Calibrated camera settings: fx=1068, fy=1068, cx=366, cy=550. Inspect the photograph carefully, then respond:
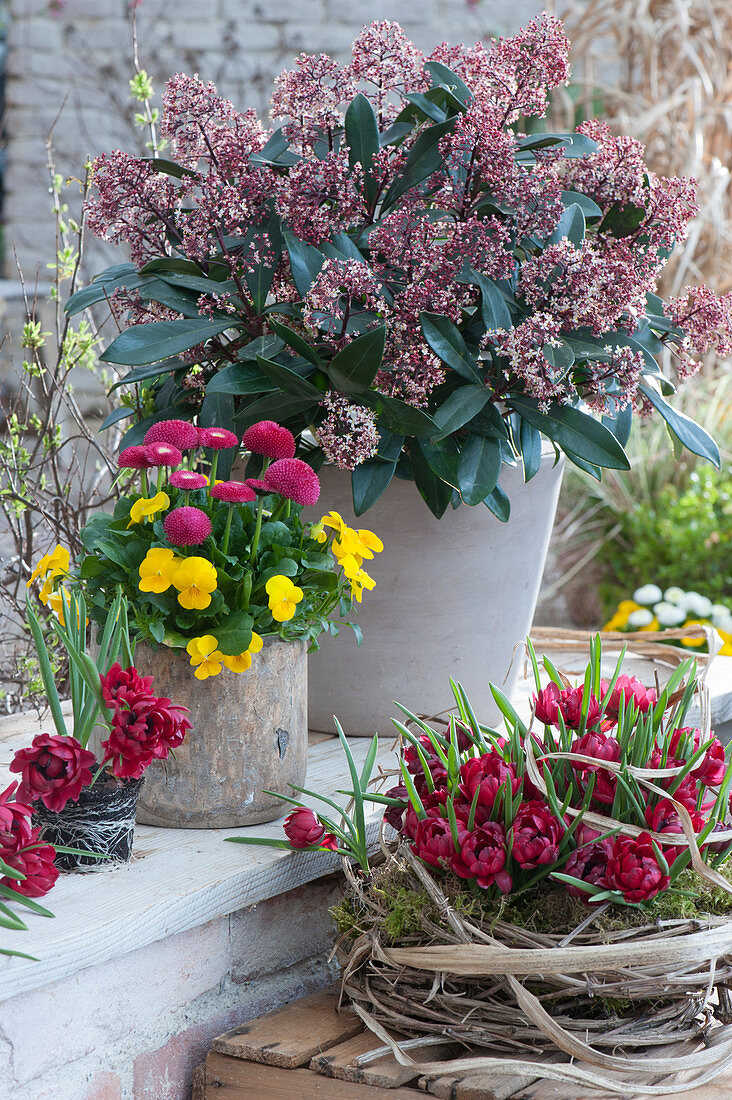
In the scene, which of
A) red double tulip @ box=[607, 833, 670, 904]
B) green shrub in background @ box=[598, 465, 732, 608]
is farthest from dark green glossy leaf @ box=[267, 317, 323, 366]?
green shrub in background @ box=[598, 465, 732, 608]

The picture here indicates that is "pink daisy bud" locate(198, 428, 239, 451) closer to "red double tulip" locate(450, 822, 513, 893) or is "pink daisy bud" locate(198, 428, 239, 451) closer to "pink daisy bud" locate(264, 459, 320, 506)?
"pink daisy bud" locate(264, 459, 320, 506)

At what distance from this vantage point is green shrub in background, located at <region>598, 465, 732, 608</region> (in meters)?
3.07

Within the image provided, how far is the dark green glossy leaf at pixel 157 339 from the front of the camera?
1066 mm

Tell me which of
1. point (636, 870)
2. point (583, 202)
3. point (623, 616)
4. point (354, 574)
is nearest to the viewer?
point (636, 870)

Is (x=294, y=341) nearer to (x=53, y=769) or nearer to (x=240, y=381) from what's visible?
(x=240, y=381)

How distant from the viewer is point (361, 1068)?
0.85m

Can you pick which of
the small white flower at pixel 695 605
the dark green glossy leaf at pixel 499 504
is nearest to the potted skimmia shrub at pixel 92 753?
the dark green glossy leaf at pixel 499 504

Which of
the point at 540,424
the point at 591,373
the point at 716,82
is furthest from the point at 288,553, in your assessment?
the point at 716,82

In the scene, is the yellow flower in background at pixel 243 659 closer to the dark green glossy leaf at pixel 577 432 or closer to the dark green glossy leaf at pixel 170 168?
the dark green glossy leaf at pixel 577 432

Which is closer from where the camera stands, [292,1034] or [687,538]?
[292,1034]

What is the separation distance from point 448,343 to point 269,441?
233 mm

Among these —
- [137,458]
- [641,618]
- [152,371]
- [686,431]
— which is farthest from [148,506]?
[641,618]

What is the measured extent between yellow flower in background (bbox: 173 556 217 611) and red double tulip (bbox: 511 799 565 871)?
0.33 meters

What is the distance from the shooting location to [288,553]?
3.35 feet
